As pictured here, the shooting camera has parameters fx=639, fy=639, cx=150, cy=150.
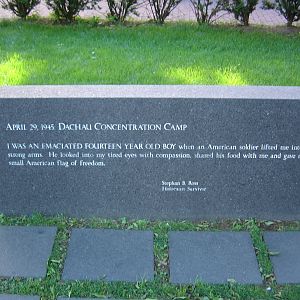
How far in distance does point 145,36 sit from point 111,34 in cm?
40

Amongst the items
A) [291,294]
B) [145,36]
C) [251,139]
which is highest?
[145,36]

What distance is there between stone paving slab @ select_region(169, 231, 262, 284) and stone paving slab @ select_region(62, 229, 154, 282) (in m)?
0.17

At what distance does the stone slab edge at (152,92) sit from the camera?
4148mm

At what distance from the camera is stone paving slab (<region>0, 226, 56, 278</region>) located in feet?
13.0

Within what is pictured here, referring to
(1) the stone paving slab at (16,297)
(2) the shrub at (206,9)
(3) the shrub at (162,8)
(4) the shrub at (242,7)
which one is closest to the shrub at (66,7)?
(3) the shrub at (162,8)

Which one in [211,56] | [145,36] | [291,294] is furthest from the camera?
[145,36]

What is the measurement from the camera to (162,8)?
309 inches

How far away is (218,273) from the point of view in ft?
13.0

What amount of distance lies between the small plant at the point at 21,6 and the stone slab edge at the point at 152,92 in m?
3.79

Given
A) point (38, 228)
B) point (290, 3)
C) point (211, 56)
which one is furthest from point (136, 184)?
point (290, 3)

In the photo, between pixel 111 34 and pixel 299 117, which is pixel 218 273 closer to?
pixel 299 117

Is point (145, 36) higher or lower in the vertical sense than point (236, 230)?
higher

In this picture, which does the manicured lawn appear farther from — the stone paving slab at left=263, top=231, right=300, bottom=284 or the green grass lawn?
the green grass lawn

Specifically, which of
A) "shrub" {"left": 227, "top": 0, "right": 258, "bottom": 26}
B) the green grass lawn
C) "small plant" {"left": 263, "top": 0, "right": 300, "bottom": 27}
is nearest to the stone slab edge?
the green grass lawn
